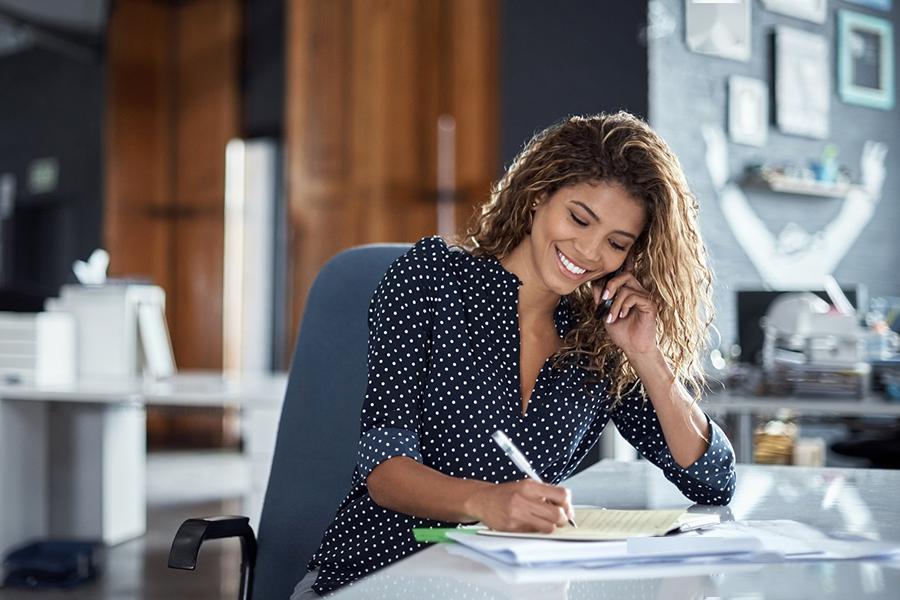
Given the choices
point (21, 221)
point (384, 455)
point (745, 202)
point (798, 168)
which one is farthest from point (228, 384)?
point (21, 221)

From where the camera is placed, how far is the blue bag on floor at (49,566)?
3.93 metres

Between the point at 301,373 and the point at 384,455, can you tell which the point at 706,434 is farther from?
the point at 301,373

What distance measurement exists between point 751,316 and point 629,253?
236 cm

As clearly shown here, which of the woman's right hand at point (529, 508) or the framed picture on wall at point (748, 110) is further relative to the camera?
the framed picture on wall at point (748, 110)

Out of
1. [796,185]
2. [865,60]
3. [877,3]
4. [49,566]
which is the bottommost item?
[49,566]

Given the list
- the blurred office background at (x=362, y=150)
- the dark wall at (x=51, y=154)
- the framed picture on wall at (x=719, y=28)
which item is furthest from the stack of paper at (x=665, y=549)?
the dark wall at (x=51, y=154)

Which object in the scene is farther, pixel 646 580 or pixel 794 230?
pixel 794 230

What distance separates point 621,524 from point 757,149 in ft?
14.2

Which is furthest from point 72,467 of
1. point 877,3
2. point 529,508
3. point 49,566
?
point 877,3

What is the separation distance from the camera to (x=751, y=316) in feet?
12.8

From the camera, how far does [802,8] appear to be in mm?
5496

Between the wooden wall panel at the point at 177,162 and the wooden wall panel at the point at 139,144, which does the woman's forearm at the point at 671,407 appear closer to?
the wooden wall panel at the point at 177,162

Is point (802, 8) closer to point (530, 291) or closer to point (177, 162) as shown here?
point (530, 291)

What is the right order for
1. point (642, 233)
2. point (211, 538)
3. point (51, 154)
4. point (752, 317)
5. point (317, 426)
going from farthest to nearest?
1. point (51, 154)
2. point (752, 317)
3. point (317, 426)
4. point (642, 233)
5. point (211, 538)
